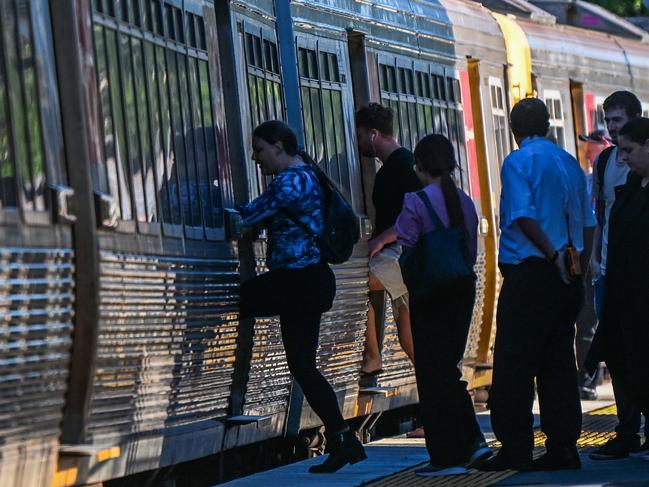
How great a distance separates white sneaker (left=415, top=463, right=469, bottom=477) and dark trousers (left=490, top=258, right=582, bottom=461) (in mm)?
230

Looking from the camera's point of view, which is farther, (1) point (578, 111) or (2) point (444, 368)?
(1) point (578, 111)

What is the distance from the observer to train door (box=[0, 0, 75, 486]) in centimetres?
679

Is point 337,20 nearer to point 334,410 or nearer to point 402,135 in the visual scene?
point 402,135

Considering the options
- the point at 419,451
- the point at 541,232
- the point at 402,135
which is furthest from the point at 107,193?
the point at 402,135

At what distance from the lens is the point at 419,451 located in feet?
35.2

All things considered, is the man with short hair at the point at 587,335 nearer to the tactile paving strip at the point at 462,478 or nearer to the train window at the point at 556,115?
the train window at the point at 556,115

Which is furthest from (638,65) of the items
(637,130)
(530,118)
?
(530,118)

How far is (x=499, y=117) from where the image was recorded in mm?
16156

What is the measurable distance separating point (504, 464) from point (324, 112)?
2.95m

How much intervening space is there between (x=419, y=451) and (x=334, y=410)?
1.52m

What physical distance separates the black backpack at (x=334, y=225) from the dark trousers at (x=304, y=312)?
98 millimetres

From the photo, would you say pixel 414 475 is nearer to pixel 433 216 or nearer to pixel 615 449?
pixel 433 216

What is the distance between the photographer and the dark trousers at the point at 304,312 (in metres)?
9.21

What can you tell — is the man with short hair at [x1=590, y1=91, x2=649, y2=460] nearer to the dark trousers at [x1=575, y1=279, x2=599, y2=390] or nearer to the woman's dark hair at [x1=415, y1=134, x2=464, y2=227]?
the woman's dark hair at [x1=415, y1=134, x2=464, y2=227]
